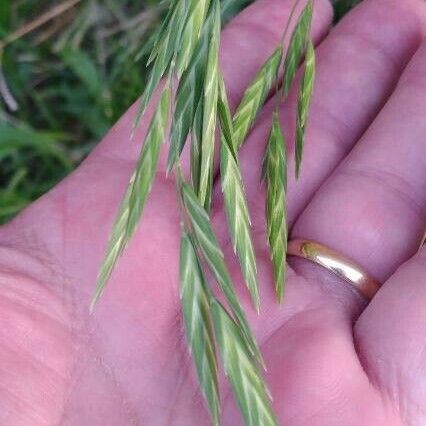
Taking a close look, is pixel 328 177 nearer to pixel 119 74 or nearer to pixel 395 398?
pixel 395 398

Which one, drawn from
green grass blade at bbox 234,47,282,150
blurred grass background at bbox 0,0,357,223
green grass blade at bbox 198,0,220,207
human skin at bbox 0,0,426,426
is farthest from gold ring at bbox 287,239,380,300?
blurred grass background at bbox 0,0,357,223

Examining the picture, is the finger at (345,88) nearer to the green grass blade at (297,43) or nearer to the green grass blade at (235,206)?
the green grass blade at (297,43)

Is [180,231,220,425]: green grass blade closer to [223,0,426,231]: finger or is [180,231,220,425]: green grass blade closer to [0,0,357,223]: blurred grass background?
[223,0,426,231]: finger

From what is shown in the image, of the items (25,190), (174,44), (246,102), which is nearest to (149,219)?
(246,102)

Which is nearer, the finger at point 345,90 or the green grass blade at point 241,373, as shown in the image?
the green grass blade at point 241,373

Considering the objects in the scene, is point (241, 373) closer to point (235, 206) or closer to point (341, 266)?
point (235, 206)

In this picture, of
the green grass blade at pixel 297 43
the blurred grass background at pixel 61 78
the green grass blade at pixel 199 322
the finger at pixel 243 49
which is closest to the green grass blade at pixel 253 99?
the green grass blade at pixel 297 43
